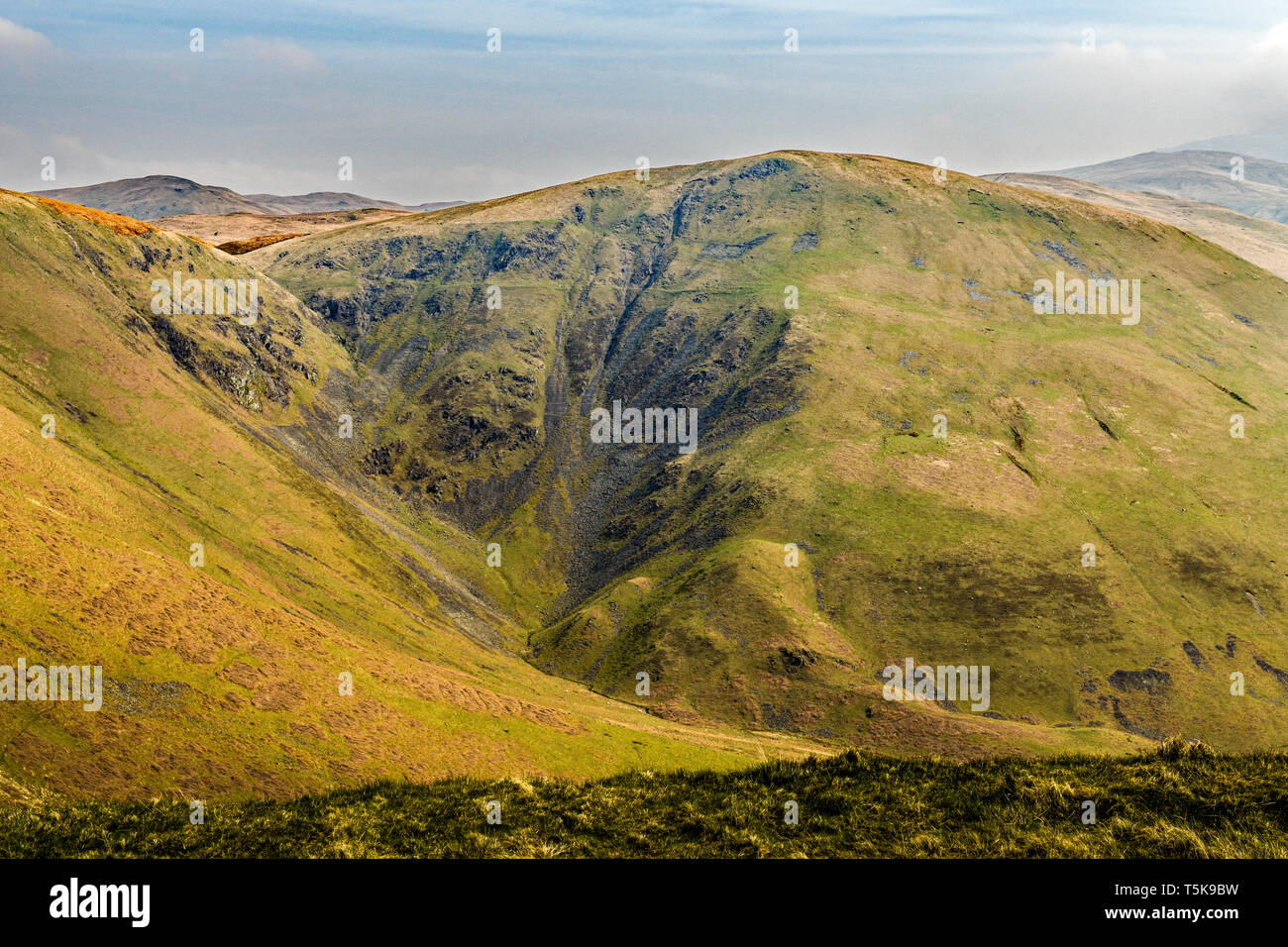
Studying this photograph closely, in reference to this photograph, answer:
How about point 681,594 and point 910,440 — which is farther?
point 910,440

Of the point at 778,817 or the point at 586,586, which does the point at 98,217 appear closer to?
the point at 586,586

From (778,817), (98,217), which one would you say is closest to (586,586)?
(98,217)

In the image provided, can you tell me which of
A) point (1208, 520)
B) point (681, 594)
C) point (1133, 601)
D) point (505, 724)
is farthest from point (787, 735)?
point (1208, 520)

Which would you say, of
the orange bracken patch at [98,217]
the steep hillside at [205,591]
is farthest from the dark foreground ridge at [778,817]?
the orange bracken patch at [98,217]

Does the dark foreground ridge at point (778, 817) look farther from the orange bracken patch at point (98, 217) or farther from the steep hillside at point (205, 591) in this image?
the orange bracken patch at point (98, 217)

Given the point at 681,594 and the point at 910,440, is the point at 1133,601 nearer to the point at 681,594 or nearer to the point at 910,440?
the point at 910,440

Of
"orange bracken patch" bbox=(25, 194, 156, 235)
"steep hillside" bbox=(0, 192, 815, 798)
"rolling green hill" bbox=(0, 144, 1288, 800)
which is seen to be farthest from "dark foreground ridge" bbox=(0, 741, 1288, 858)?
"orange bracken patch" bbox=(25, 194, 156, 235)

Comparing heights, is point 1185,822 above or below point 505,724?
above
